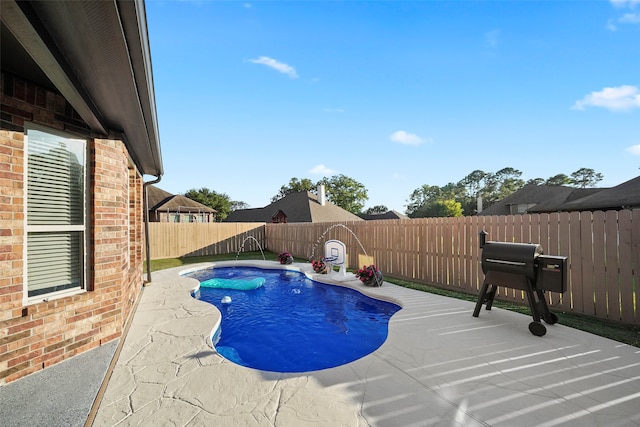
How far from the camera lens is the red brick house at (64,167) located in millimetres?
1636

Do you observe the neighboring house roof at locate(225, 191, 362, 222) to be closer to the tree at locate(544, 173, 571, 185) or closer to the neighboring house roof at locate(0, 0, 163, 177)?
the neighboring house roof at locate(0, 0, 163, 177)

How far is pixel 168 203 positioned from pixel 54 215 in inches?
1121

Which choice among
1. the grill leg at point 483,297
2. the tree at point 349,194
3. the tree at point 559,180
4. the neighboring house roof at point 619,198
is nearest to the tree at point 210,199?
the tree at point 349,194

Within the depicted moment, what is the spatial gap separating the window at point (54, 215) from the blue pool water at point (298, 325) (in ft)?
6.78

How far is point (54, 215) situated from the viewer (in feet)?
9.10

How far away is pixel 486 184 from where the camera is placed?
62062mm

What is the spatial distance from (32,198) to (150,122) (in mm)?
1360

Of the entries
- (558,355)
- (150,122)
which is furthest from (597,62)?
(150,122)

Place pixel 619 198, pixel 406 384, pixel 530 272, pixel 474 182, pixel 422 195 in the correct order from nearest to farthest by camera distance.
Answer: pixel 406 384
pixel 530 272
pixel 619 198
pixel 474 182
pixel 422 195

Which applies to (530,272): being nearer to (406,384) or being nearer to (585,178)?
(406,384)

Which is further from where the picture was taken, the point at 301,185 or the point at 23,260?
the point at 301,185

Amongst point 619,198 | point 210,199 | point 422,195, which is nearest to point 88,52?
point 619,198

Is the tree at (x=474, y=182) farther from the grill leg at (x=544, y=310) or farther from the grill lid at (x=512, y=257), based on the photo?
the grill lid at (x=512, y=257)

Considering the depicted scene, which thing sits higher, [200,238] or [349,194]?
[349,194]
